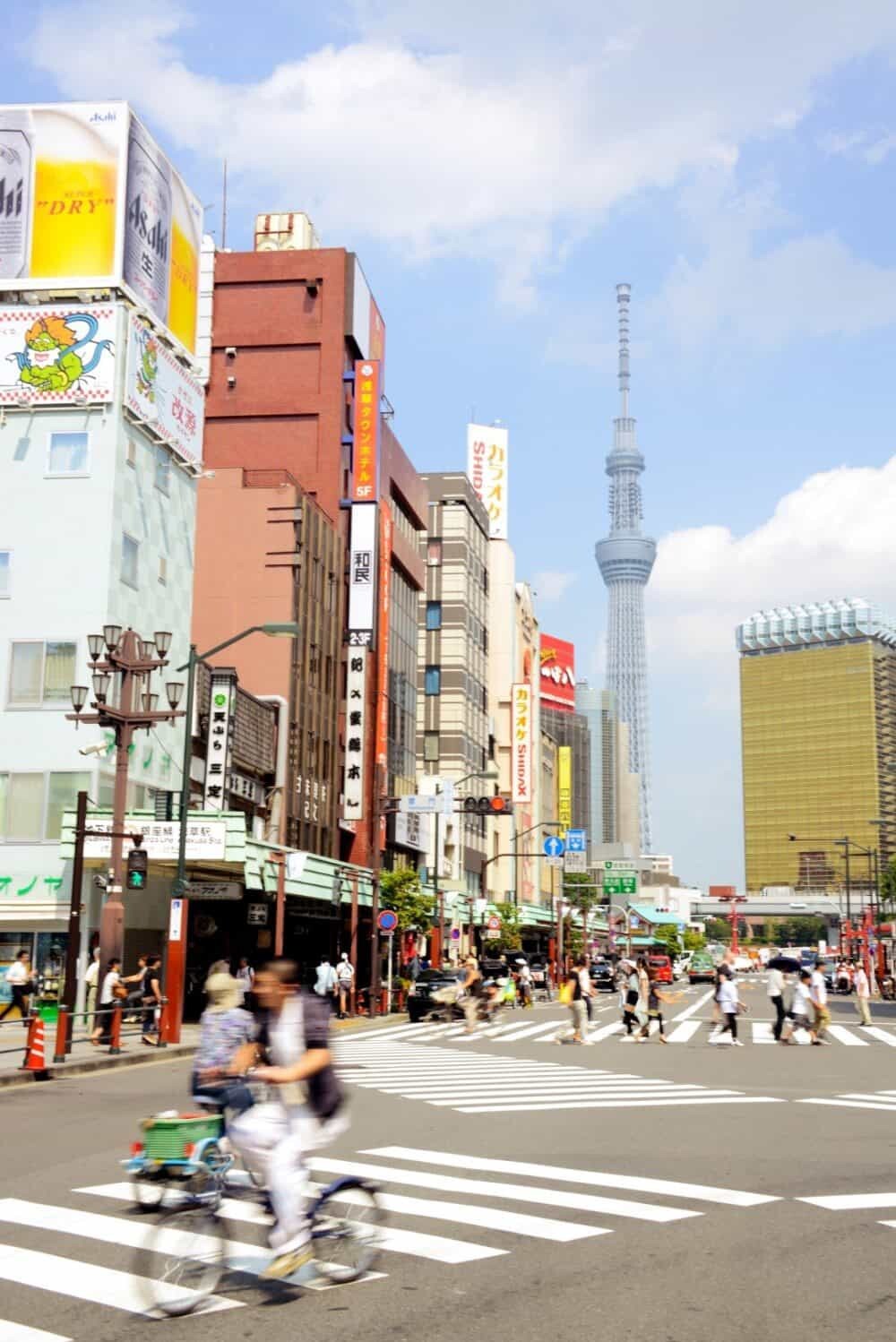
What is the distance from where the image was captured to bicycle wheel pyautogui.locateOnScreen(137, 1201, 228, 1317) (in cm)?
751

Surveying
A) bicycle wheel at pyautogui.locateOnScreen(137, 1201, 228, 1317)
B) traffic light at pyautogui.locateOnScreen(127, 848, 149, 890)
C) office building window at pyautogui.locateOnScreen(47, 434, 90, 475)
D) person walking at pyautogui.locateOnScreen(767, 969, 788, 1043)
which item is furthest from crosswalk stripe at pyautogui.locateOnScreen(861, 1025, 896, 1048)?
office building window at pyautogui.locateOnScreen(47, 434, 90, 475)

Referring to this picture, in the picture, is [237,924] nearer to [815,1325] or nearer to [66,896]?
[66,896]

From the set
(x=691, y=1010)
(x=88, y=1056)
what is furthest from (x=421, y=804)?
(x=88, y=1056)

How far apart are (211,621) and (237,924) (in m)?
13.8

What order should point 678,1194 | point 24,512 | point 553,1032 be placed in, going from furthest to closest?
point 24,512
point 553,1032
point 678,1194

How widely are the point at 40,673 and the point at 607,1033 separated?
19285 millimetres

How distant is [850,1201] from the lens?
10.9 m

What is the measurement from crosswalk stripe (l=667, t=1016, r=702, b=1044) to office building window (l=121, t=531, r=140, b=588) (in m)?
20.9

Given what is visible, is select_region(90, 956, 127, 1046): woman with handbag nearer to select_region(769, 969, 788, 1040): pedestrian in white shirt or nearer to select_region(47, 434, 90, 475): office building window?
select_region(769, 969, 788, 1040): pedestrian in white shirt

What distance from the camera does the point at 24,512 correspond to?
1681 inches

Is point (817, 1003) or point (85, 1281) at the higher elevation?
point (817, 1003)

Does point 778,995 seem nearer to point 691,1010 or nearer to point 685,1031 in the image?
point 685,1031

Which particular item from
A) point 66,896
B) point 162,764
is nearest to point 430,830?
point 162,764

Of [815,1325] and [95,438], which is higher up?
[95,438]
